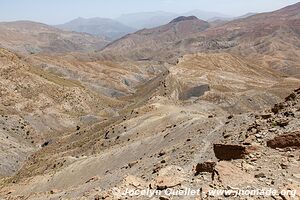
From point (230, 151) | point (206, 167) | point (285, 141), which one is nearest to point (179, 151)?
point (230, 151)

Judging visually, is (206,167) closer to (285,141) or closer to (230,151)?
(230,151)

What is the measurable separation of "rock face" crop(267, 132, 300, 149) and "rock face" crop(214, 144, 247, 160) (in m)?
1.25

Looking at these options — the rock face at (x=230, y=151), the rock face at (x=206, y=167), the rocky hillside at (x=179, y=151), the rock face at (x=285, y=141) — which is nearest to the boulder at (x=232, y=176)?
the rocky hillside at (x=179, y=151)

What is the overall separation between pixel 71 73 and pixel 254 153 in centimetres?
12397

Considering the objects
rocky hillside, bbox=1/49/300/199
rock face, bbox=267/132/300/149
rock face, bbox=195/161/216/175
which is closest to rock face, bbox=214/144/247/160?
rocky hillside, bbox=1/49/300/199

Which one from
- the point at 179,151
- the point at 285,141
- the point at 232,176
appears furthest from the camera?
the point at 179,151

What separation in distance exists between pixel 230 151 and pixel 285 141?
2430mm

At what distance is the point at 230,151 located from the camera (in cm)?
1967

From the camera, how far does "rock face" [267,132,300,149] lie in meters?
18.2

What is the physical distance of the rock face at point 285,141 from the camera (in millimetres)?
18219

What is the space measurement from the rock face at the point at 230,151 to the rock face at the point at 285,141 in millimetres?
1253

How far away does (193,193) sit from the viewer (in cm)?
1570

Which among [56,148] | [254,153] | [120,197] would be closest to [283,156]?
[254,153]

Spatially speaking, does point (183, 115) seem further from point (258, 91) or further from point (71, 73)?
point (71, 73)
